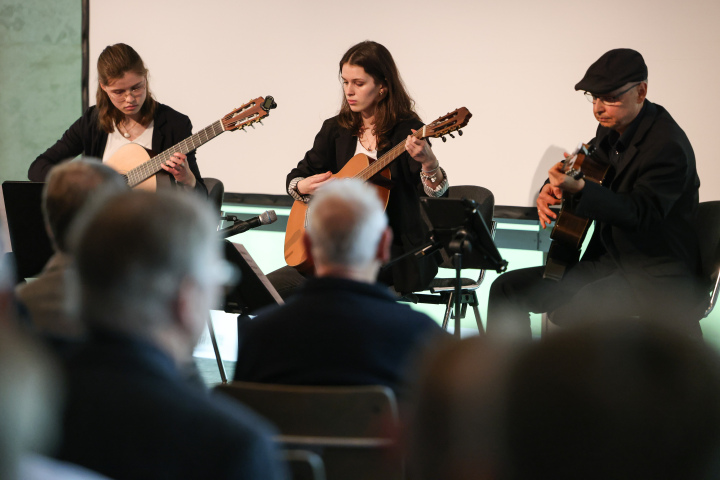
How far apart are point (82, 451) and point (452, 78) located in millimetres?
3688

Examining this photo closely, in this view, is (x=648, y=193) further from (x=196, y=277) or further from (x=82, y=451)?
(x=82, y=451)

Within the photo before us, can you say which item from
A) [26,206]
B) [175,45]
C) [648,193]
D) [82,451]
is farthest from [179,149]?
[82,451]

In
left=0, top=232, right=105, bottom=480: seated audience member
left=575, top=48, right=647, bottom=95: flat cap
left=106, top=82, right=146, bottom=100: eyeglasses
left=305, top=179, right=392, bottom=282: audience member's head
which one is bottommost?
left=305, top=179, right=392, bottom=282: audience member's head

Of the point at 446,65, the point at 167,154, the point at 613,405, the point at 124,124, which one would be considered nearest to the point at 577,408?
the point at 613,405

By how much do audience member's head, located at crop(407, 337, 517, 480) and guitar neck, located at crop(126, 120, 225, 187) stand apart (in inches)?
122

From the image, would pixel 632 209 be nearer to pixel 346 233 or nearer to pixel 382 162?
pixel 382 162

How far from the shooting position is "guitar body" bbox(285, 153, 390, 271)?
132 inches

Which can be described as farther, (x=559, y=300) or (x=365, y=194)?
(x=559, y=300)

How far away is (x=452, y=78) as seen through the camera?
4277mm

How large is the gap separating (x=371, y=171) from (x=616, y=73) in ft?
3.51

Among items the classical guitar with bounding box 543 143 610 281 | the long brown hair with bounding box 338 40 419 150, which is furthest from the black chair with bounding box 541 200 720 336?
the long brown hair with bounding box 338 40 419 150

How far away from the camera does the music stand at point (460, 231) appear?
2.51m

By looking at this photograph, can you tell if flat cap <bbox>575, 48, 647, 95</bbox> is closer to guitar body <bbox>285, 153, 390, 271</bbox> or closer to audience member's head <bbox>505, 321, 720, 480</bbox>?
guitar body <bbox>285, 153, 390, 271</bbox>

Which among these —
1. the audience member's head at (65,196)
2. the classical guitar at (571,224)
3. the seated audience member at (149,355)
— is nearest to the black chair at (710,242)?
the classical guitar at (571,224)
